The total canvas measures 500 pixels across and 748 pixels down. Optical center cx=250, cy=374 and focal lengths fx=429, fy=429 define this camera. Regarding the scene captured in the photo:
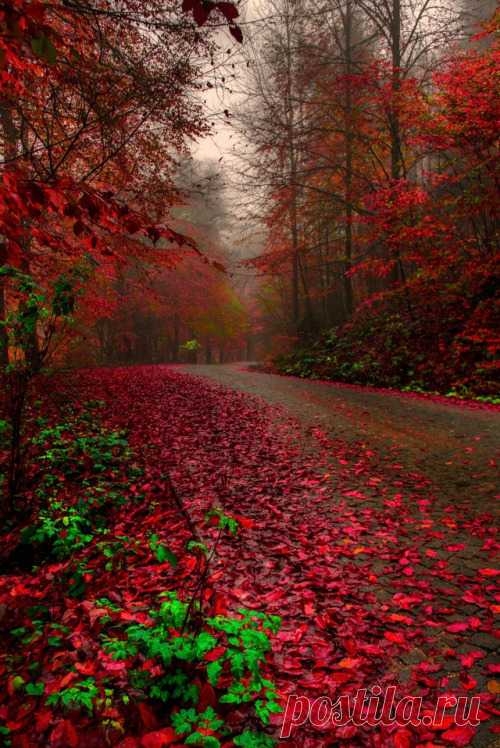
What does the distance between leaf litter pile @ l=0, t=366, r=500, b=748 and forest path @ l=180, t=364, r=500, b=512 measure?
0.33m

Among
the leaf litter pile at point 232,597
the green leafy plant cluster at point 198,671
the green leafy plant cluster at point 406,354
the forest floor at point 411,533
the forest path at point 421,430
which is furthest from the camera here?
the green leafy plant cluster at point 406,354

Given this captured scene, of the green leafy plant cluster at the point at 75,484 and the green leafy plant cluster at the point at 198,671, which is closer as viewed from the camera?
the green leafy plant cluster at the point at 198,671

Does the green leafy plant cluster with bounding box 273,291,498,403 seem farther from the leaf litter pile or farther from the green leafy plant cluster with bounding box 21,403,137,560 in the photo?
the green leafy plant cluster with bounding box 21,403,137,560

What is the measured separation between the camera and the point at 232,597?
9.48 feet

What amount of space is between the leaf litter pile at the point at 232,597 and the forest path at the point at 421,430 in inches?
13.1

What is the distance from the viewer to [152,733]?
1.89m

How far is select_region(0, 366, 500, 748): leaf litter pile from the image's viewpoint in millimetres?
1986

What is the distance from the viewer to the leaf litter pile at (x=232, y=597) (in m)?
1.99

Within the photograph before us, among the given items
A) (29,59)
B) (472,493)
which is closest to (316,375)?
(472,493)

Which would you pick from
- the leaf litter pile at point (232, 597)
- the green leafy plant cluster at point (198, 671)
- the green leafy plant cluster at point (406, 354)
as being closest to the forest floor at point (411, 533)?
the leaf litter pile at point (232, 597)

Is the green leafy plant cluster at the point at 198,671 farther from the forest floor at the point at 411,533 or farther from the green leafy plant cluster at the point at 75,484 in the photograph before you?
the green leafy plant cluster at the point at 75,484

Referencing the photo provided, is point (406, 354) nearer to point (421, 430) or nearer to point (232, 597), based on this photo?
point (421, 430)

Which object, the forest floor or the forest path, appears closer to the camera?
the forest floor

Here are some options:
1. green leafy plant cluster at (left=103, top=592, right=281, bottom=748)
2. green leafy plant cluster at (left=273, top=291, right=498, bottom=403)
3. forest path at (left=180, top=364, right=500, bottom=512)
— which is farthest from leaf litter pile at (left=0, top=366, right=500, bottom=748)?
green leafy plant cluster at (left=273, top=291, right=498, bottom=403)
